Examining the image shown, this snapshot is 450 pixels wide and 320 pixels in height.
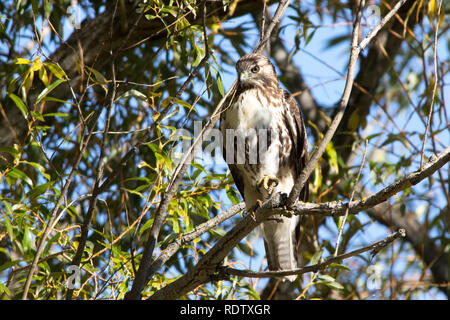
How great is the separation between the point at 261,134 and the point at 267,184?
0.28 metres

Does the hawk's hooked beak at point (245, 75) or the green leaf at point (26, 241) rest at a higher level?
the hawk's hooked beak at point (245, 75)

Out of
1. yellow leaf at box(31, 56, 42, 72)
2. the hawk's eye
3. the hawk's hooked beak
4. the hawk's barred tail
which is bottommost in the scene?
the hawk's barred tail

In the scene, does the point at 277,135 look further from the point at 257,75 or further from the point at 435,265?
the point at 435,265

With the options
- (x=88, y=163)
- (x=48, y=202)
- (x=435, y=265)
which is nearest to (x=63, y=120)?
(x=88, y=163)

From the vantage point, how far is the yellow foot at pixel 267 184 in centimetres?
325

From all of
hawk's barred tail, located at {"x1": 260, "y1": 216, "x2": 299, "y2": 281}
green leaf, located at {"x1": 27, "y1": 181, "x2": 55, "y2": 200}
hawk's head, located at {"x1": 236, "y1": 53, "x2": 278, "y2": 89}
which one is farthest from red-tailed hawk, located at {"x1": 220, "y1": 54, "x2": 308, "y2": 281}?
green leaf, located at {"x1": 27, "y1": 181, "x2": 55, "y2": 200}

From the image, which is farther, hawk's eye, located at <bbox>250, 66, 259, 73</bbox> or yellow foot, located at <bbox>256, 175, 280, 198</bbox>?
hawk's eye, located at <bbox>250, 66, 259, 73</bbox>

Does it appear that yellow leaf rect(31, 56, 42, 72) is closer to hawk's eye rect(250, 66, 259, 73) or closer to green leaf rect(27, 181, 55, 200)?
green leaf rect(27, 181, 55, 200)

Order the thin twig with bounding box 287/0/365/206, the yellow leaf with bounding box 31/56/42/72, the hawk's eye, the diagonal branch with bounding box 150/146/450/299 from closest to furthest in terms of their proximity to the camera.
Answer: the thin twig with bounding box 287/0/365/206 < the diagonal branch with bounding box 150/146/450/299 < the yellow leaf with bounding box 31/56/42/72 < the hawk's eye

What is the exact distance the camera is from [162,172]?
293cm

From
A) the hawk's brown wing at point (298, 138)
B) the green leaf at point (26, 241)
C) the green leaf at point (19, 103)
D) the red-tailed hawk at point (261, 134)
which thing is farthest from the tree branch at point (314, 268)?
the green leaf at point (19, 103)

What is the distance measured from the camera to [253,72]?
336cm

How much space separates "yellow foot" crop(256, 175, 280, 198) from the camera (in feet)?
10.7

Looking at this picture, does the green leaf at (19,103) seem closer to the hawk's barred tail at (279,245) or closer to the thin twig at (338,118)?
the thin twig at (338,118)
